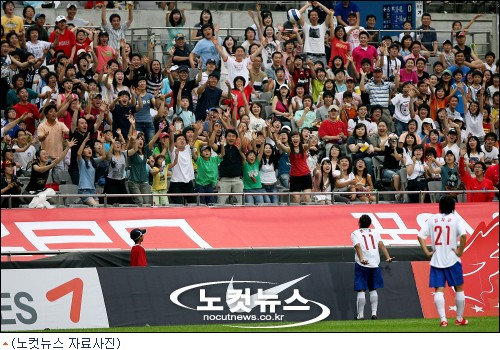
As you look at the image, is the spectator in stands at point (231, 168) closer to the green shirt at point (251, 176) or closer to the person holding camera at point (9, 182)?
the green shirt at point (251, 176)

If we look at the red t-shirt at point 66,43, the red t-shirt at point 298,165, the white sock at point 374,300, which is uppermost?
the red t-shirt at point 66,43

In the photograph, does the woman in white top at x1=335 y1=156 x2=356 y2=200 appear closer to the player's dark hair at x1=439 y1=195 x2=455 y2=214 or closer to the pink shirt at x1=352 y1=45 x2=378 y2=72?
the pink shirt at x1=352 y1=45 x2=378 y2=72

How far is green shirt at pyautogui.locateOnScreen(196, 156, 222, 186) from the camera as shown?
23000 millimetres

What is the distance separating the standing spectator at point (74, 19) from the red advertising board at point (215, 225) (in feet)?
22.6

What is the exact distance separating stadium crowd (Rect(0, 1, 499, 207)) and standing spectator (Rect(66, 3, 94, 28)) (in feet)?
0.24

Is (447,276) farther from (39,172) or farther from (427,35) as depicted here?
(427,35)

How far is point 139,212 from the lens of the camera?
70.9ft

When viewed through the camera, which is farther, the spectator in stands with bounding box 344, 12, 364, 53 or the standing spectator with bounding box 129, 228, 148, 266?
the spectator in stands with bounding box 344, 12, 364, 53

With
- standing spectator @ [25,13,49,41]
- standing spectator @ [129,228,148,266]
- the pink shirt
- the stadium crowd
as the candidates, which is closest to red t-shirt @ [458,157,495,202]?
the stadium crowd

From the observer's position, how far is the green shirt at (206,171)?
23.0 meters

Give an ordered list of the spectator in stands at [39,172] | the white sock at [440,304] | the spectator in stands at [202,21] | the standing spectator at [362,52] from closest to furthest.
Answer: the white sock at [440,304]
the spectator in stands at [39,172]
the spectator in stands at [202,21]
the standing spectator at [362,52]

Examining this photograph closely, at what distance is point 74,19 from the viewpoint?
27766mm

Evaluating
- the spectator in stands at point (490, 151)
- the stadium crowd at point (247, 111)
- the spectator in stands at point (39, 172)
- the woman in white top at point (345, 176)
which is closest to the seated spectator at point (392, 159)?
the stadium crowd at point (247, 111)

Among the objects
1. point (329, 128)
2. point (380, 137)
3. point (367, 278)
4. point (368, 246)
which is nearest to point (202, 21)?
point (329, 128)
